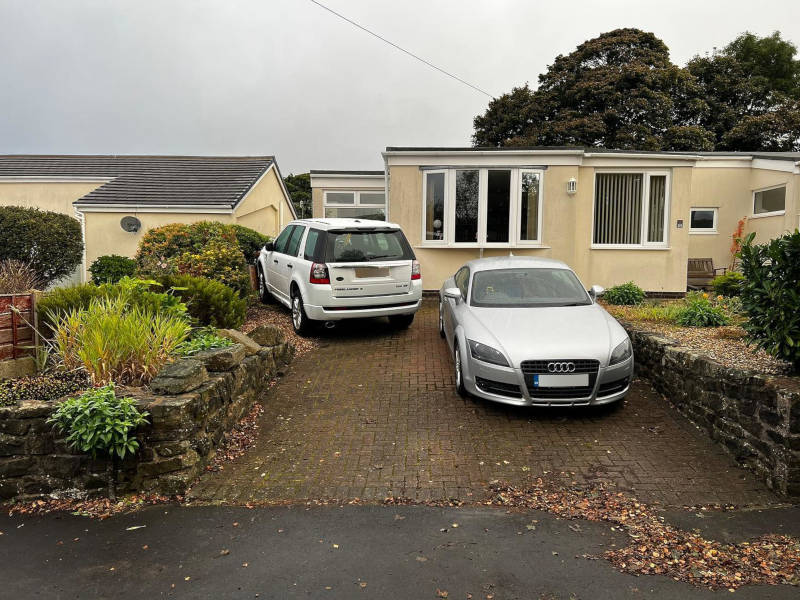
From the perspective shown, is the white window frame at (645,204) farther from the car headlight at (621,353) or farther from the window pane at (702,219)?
the car headlight at (621,353)

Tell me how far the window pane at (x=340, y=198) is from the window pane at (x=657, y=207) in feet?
35.2

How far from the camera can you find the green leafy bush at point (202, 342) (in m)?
5.69

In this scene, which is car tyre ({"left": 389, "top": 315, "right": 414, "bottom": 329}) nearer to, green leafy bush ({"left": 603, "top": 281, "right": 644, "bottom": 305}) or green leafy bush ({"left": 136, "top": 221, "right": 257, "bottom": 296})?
green leafy bush ({"left": 136, "top": 221, "right": 257, "bottom": 296})

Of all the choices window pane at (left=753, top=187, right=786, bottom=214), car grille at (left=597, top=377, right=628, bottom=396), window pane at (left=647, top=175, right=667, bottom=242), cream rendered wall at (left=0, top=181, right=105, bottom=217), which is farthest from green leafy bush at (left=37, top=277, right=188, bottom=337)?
window pane at (left=753, top=187, right=786, bottom=214)

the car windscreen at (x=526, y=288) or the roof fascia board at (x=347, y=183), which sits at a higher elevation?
the roof fascia board at (x=347, y=183)

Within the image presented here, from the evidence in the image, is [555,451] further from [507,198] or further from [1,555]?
[507,198]

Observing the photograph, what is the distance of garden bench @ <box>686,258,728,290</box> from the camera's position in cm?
1590

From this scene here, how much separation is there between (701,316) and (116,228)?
13.5 meters

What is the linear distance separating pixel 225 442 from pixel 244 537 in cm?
167

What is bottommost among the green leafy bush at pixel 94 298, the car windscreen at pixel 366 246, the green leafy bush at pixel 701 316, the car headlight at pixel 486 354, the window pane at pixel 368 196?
the car headlight at pixel 486 354

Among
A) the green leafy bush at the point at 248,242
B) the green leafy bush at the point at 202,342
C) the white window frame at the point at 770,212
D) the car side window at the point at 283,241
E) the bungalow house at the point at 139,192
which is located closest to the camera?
the green leafy bush at the point at 202,342

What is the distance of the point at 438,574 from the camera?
128 inches

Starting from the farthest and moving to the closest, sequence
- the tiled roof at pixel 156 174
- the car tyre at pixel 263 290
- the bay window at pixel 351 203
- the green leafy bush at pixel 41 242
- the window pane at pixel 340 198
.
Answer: the window pane at pixel 340 198, the bay window at pixel 351 203, the tiled roof at pixel 156 174, the car tyre at pixel 263 290, the green leafy bush at pixel 41 242

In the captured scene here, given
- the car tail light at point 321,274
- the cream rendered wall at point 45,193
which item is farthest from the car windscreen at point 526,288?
the cream rendered wall at point 45,193
